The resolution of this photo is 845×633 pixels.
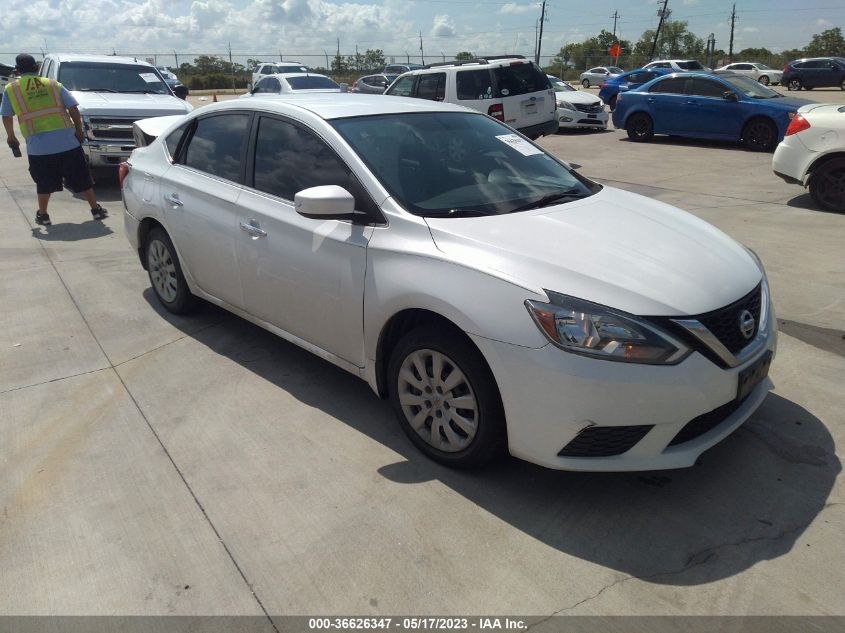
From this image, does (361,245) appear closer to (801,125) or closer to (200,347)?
(200,347)

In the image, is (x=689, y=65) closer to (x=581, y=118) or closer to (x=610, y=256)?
(x=581, y=118)

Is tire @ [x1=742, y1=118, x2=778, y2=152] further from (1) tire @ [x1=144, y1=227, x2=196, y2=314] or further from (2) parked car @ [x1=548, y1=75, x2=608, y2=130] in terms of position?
(1) tire @ [x1=144, y1=227, x2=196, y2=314]

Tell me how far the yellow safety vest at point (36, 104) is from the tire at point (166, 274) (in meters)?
3.52

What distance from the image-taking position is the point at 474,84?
1196cm

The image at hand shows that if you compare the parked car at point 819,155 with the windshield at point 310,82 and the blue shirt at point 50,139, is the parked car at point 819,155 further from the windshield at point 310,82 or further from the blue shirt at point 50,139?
the windshield at point 310,82

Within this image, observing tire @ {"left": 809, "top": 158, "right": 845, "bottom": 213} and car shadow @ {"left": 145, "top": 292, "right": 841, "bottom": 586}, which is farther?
tire @ {"left": 809, "top": 158, "right": 845, "bottom": 213}

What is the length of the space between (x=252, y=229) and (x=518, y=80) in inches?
364

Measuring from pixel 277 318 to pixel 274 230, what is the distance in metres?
0.53

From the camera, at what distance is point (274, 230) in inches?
152

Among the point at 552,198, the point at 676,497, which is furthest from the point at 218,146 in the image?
the point at 676,497

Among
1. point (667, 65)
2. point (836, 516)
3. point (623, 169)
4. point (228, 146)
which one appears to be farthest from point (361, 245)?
point (667, 65)

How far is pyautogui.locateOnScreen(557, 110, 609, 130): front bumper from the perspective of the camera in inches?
687

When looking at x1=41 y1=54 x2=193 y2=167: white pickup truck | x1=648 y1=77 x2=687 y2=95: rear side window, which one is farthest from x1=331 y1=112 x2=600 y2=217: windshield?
x1=648 y1=77 x2=687 y2=95: rear side window

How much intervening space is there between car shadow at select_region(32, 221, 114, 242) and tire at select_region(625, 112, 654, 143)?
11828 millimetres
